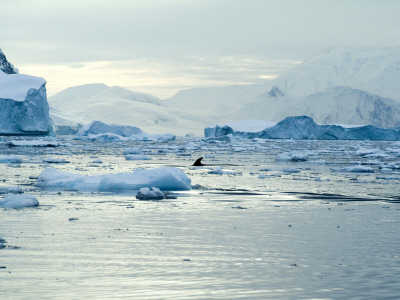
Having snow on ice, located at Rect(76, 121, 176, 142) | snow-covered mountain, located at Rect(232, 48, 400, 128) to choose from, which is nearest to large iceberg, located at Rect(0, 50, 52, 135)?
snow on ice, located at Rect(76, 121, 176, 142)

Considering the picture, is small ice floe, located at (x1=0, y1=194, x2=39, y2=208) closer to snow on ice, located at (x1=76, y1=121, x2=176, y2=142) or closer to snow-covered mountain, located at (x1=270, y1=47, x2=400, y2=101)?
snow on ice, located at (x1=76, y1=121, x2=176, y2=142)

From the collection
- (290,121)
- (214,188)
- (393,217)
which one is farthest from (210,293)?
(290,121)

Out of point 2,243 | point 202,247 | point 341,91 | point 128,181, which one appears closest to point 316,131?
point 341,91

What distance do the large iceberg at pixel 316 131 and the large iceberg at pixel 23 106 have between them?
71.3 ft

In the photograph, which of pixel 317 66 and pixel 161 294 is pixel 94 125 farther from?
pixel 317 66

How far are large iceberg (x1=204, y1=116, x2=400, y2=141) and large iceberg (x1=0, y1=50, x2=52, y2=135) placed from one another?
71.3ft

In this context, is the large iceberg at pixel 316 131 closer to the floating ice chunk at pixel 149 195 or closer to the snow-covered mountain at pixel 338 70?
the floating ice chunk at pixel 149 195


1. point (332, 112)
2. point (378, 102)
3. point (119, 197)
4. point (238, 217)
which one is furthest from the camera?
point (332, 112)

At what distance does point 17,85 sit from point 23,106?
3.42 meters

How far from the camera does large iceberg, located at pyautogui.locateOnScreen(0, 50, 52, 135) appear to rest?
4857cm

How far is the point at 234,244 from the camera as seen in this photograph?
6672 millimetres

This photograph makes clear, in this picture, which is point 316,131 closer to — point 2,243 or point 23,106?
point 23,106

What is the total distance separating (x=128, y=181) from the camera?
1234cm

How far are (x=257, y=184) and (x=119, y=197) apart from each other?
4.10m
